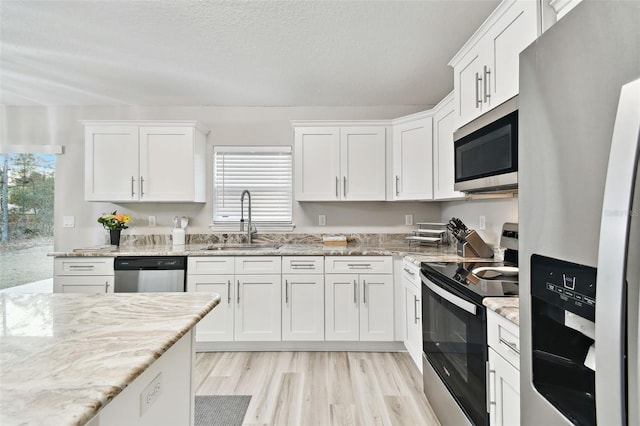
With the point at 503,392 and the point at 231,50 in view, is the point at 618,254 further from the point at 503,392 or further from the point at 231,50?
the point at 231,50

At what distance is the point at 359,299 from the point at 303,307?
1.70 feet

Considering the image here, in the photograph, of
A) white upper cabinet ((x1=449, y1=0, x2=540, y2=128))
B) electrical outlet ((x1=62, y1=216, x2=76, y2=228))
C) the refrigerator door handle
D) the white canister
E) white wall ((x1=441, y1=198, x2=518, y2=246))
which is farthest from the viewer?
electrical outlet ((x1=62, y1=216, x2=76, y2=228))

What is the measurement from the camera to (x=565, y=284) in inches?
27.8

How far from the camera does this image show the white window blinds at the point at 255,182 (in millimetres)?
3725

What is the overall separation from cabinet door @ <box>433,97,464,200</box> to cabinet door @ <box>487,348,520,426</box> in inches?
58.4

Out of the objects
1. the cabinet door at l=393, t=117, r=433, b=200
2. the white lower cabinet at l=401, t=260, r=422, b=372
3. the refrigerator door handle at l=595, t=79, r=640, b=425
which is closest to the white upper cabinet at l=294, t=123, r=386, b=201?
the cabinet door at l=393, t=117, r=433, b=200

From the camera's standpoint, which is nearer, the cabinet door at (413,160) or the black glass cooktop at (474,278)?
the black glass cooktop at (474,278)

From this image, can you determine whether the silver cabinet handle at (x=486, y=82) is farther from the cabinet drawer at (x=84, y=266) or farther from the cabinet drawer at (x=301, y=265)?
the cabinet drawer at (x=84, y=266)

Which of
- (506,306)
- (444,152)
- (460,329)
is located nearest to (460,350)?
(460,329)

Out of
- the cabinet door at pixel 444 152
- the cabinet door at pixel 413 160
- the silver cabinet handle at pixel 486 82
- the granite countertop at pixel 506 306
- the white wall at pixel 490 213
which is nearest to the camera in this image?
the granite countertop at pixel 506 306

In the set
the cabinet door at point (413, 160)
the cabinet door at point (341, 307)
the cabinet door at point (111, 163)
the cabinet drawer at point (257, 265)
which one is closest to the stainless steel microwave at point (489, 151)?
the cabinet door at point (413, 160)

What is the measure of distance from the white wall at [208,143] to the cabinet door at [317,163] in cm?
35

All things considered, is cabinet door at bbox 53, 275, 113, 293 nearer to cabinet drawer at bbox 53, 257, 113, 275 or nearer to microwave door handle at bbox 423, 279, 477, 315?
cabinet drawer at bbox 53, 257, 113, 275

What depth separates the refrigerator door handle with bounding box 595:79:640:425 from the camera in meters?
0.52
